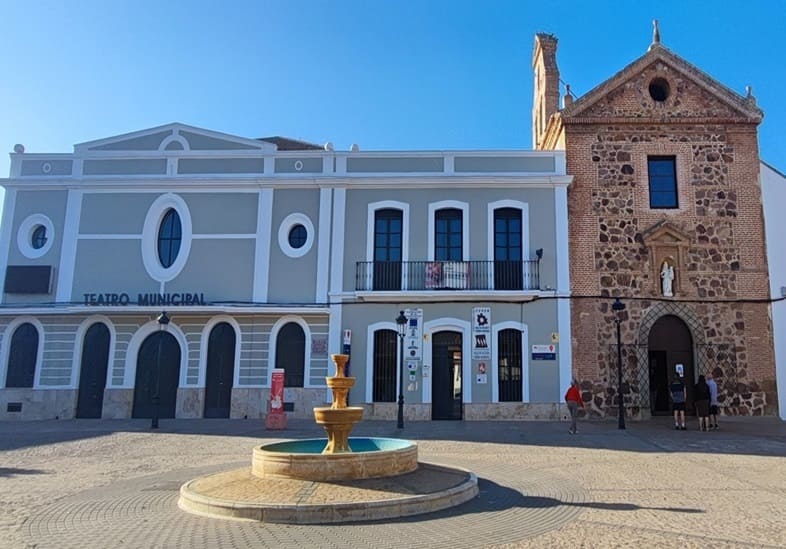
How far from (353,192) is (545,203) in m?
6.16

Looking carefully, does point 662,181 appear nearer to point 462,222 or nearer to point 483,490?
point 462,222

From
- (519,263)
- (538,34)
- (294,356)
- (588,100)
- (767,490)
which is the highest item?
(538,34)

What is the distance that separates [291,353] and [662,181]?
1305 cm

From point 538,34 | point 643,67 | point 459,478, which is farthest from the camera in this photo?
point 538,34

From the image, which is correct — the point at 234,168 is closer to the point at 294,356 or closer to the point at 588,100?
the point at 294,356

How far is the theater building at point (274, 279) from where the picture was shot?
1900 cm

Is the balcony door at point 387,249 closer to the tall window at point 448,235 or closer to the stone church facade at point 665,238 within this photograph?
the tall window at point 448,235

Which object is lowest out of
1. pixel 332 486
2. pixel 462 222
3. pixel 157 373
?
pixel 332 486

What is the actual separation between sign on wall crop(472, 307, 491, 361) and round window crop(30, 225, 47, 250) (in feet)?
47.1

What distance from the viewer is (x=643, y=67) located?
20219mm

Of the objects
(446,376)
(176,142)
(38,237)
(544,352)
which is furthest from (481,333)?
(38,237)

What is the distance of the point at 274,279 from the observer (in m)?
19.9

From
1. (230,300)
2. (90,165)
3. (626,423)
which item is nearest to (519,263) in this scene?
(626,423)

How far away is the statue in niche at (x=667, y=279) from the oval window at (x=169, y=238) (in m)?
15.4
